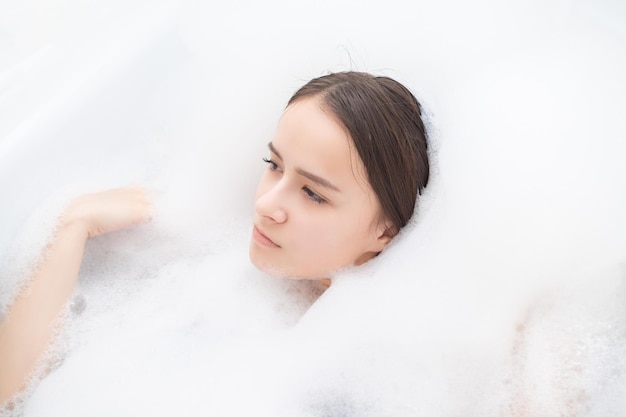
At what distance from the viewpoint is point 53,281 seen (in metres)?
1.08

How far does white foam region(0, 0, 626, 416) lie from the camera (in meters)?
1.01

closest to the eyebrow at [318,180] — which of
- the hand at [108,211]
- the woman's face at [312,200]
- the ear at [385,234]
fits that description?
the woman's face at [312,200]

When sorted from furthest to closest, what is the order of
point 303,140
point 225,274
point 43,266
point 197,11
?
point 197,11 < point 225,274 < point 43,266 < point 303,140

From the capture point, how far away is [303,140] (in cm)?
98

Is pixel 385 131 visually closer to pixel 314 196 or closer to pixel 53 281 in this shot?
pixel 314 196

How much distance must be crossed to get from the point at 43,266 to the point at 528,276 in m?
0.77

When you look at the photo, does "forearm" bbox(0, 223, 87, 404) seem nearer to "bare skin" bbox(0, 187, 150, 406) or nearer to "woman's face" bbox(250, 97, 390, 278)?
"bare skin" bbox(0, 187, 150, 406)

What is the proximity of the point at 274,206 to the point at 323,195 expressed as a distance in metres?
0.07

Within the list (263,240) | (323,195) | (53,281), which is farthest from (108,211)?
(323,195)

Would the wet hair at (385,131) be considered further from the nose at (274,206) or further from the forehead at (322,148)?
the nose at (274,206)

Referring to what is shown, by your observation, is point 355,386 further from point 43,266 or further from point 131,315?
point 43,266

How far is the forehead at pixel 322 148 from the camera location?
976 mm

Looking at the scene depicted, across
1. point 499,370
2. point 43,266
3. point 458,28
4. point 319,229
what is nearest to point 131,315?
point 43,266

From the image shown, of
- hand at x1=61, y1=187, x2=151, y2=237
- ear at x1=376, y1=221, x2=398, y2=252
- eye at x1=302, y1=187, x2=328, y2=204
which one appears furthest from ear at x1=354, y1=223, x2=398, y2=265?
hand at x1=61, y1=187, x2=151, y2=237
